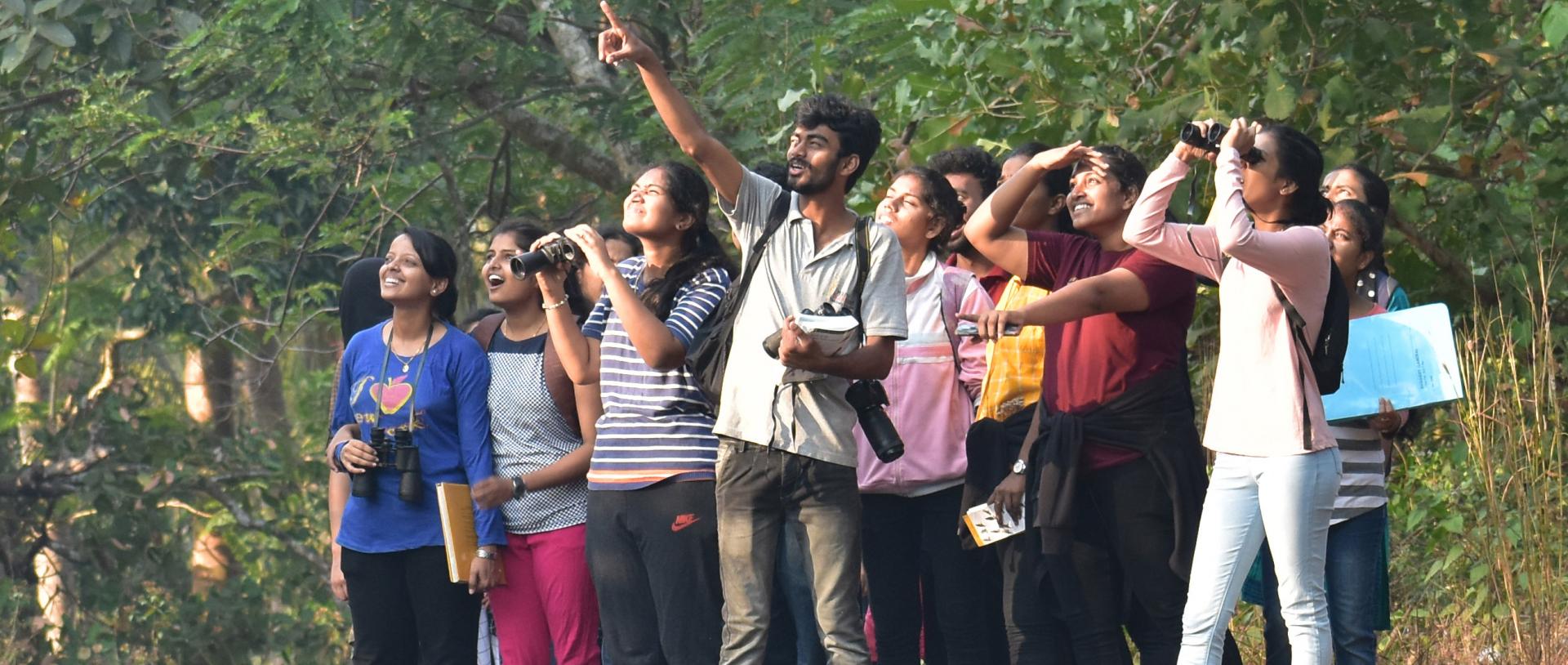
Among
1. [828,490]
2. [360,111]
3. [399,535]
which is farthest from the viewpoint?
[360,111]

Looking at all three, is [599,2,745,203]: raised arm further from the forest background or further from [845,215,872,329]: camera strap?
the forest background

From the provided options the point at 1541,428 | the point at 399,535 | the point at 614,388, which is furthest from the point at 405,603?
the point at 1541,428

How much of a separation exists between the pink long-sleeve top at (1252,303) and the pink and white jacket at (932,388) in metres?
0.80

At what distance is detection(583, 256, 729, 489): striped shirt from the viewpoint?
480 centimetres

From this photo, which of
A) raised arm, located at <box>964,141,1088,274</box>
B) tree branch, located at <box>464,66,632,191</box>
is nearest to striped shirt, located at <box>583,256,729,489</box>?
raised arm, located at <box>964,141,1088,274</box>

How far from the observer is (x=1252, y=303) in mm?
4516

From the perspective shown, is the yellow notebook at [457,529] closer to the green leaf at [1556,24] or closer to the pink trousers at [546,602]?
the pink trousers at [546,602]

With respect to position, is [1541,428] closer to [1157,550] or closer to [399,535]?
[1157,550]

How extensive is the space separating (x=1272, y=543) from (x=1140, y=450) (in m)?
0.45

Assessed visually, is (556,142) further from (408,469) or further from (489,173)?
(408,469)

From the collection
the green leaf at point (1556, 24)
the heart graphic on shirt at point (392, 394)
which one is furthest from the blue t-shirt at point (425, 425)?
the green leaf at point (1556, 24)

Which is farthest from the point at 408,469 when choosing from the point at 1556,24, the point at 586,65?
the point at 586,65

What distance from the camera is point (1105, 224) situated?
498cm

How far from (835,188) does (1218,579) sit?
130 centimetres
